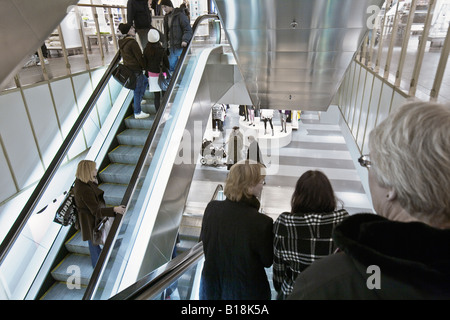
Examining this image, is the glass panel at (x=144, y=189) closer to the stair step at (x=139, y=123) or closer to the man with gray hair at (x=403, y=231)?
the stair step at (x=139, y=123)

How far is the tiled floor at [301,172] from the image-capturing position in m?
8.70

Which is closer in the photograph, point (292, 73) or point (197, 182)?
point (292, 73)

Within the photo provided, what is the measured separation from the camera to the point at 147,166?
12.5 feet

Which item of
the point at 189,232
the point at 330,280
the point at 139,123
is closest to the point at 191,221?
the point at 189,232

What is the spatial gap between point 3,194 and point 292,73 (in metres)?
5.26

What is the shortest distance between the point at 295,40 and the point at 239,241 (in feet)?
12.7

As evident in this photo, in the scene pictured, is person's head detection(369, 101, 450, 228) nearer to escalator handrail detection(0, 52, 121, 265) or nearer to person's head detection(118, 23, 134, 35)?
escalator handrail detection(0, 52, 121, 265)

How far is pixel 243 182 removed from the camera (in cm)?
182

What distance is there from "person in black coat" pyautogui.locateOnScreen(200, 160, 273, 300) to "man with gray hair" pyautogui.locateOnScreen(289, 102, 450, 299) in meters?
0.95

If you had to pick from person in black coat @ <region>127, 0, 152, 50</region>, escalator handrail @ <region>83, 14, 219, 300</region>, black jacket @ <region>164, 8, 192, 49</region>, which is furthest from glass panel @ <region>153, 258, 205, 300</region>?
person in black coat @ <region>127, 0, 152, 50</region>

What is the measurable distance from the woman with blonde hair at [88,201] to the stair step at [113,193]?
1.12 m
